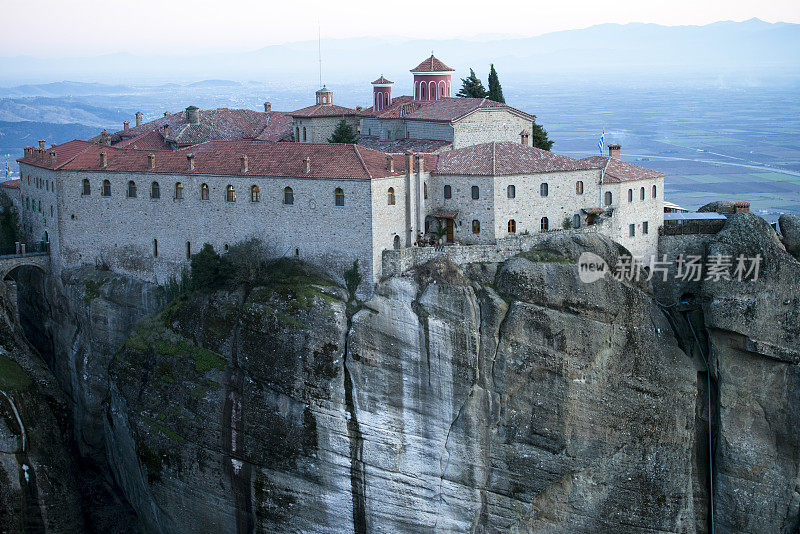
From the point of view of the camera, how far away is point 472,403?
1759 inches

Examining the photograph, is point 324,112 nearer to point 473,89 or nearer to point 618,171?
point 473,89

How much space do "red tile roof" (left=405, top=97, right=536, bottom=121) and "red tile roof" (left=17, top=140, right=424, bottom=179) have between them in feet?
20.5

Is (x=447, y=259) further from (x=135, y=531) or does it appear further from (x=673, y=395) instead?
(x=135, y=531)

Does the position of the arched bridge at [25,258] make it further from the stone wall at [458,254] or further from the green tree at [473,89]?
the green tree at [473,89]

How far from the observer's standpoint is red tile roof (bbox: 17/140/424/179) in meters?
46.0

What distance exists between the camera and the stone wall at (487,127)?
53938mm

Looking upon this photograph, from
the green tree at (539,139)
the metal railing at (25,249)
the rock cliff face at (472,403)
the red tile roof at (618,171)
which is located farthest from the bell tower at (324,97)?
the rock cliff face at (472,403)

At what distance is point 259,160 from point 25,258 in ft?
52.2

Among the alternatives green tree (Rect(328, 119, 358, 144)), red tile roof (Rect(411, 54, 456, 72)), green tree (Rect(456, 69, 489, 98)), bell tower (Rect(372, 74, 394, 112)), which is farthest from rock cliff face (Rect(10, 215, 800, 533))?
green tree (Rect(456, 69, 489, 98))

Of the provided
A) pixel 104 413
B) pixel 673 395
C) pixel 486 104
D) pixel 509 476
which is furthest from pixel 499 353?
pixel 104 413

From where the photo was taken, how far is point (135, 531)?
52.8 meters

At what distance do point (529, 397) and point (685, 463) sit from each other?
8729 mm

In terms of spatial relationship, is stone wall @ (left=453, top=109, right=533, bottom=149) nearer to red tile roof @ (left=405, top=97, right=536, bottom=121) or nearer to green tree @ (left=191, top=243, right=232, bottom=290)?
red tile roof @ (left=405, top=97, right=536, bottom=121)

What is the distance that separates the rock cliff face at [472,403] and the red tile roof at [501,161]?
3.61 meters
